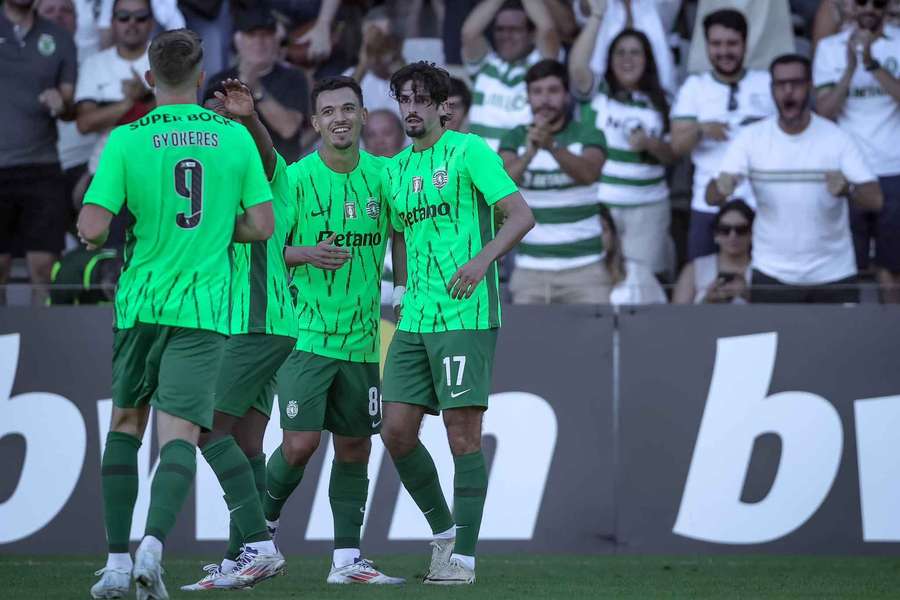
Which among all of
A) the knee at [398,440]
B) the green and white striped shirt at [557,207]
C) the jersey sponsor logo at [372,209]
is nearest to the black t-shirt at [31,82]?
the green and white striped shirt at [557,207]

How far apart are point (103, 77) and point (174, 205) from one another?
6.19m

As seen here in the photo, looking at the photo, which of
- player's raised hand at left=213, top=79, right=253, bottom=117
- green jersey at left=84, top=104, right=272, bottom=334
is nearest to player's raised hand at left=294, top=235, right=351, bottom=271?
player's raised hand at left=213, top=79, right=253, bottom=117

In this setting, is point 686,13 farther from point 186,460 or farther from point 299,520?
point 186,460

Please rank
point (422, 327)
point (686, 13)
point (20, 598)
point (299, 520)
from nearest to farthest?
point (20, 598) → point (422, 327) → point (299, 520) → point (686, 13)

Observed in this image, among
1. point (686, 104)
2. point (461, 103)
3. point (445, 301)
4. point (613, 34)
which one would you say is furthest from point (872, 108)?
point (445, 301)

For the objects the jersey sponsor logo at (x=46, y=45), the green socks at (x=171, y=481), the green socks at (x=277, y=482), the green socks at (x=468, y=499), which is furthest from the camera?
the jersey sponsor logo at (x=46, y=45)

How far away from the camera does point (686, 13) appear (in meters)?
12.8

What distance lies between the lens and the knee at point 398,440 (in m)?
7.24

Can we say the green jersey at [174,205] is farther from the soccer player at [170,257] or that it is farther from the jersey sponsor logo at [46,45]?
the jersey sponsor logo at [46,45]

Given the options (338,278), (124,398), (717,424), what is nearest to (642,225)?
(717,424)

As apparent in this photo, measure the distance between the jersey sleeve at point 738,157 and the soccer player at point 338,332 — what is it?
14.1ft

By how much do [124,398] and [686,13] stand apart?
802cm

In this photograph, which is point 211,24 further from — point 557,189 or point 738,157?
point 738,157

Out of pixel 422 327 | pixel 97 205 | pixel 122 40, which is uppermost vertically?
pixel 122 40
